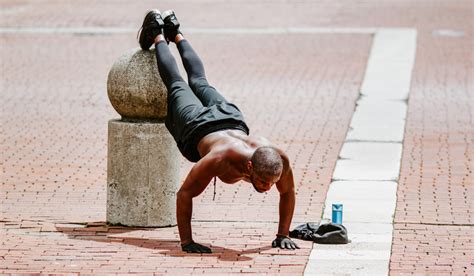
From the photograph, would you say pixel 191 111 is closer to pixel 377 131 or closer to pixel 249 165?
pixel 249 165

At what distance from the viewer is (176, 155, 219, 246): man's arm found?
9414mm

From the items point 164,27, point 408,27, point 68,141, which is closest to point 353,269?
point 164,27

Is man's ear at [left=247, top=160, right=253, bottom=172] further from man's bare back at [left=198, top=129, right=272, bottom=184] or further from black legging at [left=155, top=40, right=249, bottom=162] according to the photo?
black legging at [left=155, top=40, right=249, bottom=162]

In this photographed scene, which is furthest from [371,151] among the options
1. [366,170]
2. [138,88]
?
[138,88]

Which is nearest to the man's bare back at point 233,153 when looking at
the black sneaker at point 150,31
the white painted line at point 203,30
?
the black sneaker at point 150,31

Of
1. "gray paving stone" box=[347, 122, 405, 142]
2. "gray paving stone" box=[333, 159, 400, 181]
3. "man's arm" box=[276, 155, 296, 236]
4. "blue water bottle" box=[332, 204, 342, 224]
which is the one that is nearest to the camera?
"man's arm" box=[276, 155, 296, 236]

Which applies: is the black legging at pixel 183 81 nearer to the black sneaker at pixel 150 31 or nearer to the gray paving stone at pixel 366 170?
the black sneaker at pixel 150 31

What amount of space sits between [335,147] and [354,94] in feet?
12.3

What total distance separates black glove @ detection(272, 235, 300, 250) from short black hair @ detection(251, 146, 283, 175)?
33.8 inches

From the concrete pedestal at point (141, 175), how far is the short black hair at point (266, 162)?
1.71m

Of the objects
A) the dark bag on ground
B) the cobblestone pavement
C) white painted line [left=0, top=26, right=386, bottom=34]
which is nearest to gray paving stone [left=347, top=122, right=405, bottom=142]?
the cobblestone pavement

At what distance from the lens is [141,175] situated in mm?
10617

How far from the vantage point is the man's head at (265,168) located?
8.96 meters

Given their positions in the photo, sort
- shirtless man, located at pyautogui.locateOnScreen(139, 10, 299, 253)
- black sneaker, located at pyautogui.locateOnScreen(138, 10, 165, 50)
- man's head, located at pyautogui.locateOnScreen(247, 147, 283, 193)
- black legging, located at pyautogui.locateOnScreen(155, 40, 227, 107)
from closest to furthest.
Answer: man's head, located at pyautogui.locateOnScreen(247, 147, 283, 193) → shirtless man, located at pyautogui.locateOnScreen(139, 10, 299, 253) → black legging, located at pyautogui.locateOnScreen(155, 40, 227, 107) → black sneaker, located at pyautogui.locateOnScreen(138, 10, 165, 50)
